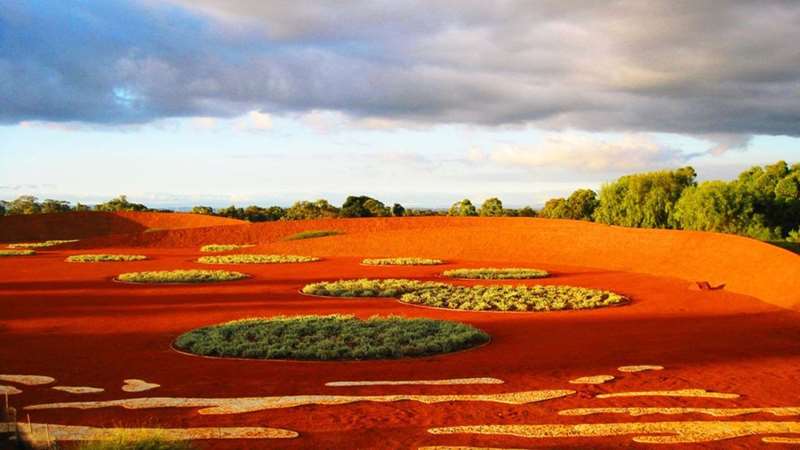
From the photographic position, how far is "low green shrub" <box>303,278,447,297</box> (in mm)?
18438

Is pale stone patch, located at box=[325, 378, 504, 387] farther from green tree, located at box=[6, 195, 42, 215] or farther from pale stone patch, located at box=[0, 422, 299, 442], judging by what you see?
green tree, located at box=[6, 195, 42, 215]

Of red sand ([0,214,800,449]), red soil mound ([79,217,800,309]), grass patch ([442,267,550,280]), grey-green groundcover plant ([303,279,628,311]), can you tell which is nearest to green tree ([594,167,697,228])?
red soil mound ([79,217,800,309])

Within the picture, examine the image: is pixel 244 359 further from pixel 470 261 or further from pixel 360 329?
pixel 470 261

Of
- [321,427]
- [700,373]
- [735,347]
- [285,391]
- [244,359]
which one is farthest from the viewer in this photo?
[735,347]

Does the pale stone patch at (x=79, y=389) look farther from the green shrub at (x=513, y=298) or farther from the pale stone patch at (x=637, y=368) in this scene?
the green shrub at (x=513, y=298)

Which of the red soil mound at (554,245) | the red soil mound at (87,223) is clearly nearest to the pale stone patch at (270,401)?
the red soil mound at (554,245)

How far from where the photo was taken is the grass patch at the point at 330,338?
10.5 m

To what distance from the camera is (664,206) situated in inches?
2333

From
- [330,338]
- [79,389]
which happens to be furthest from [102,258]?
[79,389]

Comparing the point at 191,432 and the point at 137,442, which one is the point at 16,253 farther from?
the point at 137,442

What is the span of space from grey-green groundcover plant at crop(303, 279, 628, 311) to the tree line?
25388mm

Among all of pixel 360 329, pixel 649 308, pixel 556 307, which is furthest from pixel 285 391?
pixel 649 308

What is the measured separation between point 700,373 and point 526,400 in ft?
10.4

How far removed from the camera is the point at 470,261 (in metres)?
30.7
